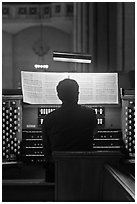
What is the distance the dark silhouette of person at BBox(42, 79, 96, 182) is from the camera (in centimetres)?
320

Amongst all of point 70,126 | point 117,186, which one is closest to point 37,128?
point 70,126

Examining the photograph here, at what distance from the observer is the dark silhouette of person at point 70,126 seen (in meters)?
3.20

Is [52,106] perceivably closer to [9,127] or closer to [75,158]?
[9,127]

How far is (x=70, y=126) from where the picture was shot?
10.5 feet

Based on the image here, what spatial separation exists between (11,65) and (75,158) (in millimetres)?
12349

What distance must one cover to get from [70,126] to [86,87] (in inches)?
A: 32.2

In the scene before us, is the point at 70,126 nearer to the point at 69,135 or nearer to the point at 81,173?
the point at 69,135

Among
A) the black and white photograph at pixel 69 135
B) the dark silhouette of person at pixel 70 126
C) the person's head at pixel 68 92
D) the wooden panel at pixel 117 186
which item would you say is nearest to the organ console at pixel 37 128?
the black and white photograph at pixel 69 135

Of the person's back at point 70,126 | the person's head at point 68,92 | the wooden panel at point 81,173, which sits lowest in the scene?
the wooden panel at point 81,173

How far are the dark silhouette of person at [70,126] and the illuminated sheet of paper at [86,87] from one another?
0.63 m

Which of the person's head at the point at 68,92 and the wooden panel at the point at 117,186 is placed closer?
the wooden panel at the point at 117,186

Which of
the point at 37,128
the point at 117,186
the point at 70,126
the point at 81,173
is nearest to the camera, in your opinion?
the point at 117,186

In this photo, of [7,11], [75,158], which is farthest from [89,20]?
[75,158]

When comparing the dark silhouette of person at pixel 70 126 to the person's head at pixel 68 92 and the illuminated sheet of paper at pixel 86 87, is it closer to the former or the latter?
the person's head at pixel 68 92
